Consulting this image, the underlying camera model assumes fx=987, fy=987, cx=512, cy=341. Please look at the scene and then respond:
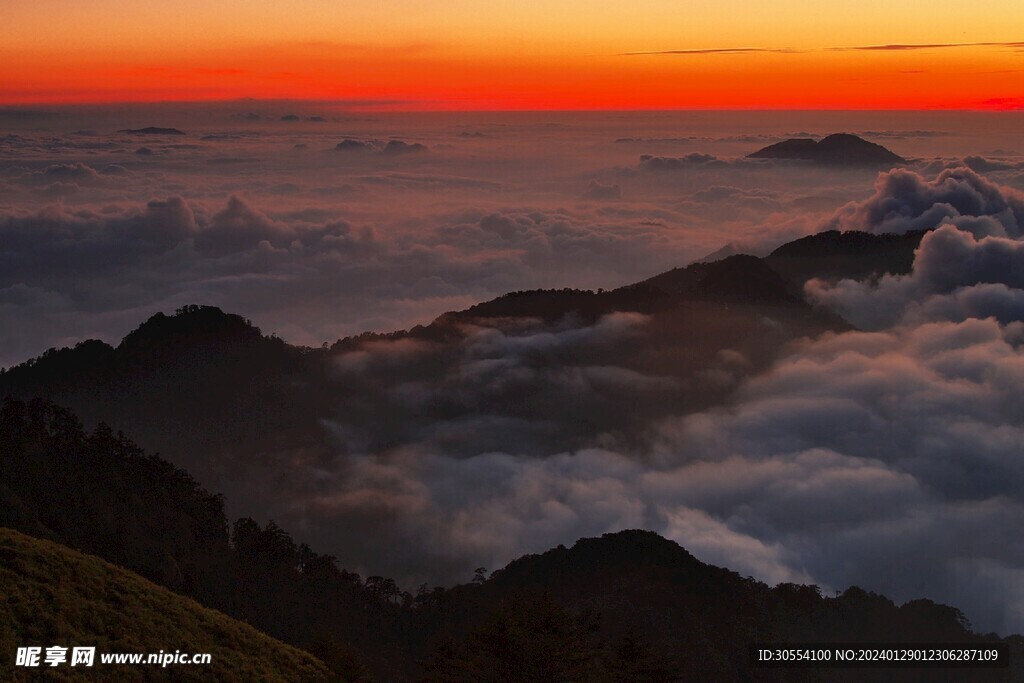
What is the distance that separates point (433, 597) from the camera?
126m

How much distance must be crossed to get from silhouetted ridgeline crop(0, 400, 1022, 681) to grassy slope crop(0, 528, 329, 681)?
1.92 feet

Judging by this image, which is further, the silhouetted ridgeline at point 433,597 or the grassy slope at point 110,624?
the silhouetted ridgeline at point 433,597

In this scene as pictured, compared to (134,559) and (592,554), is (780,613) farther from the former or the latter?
(134,559)

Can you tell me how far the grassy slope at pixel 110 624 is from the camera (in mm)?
40125

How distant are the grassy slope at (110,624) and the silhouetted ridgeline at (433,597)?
23.1 inches

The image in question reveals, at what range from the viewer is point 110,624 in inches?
1761

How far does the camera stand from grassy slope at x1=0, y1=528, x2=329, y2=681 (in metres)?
40.1

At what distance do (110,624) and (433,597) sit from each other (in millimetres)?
84198

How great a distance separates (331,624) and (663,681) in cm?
5932

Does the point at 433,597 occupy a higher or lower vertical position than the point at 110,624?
lower

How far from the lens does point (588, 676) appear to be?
47906 millimetres

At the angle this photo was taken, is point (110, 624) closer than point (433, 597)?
Yes

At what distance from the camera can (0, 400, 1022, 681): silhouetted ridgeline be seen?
49.8 m

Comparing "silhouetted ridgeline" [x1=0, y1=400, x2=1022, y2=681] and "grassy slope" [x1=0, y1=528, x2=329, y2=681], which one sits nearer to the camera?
"grassy slope" [x1=0, y1=528, x2=329, y2=681]
